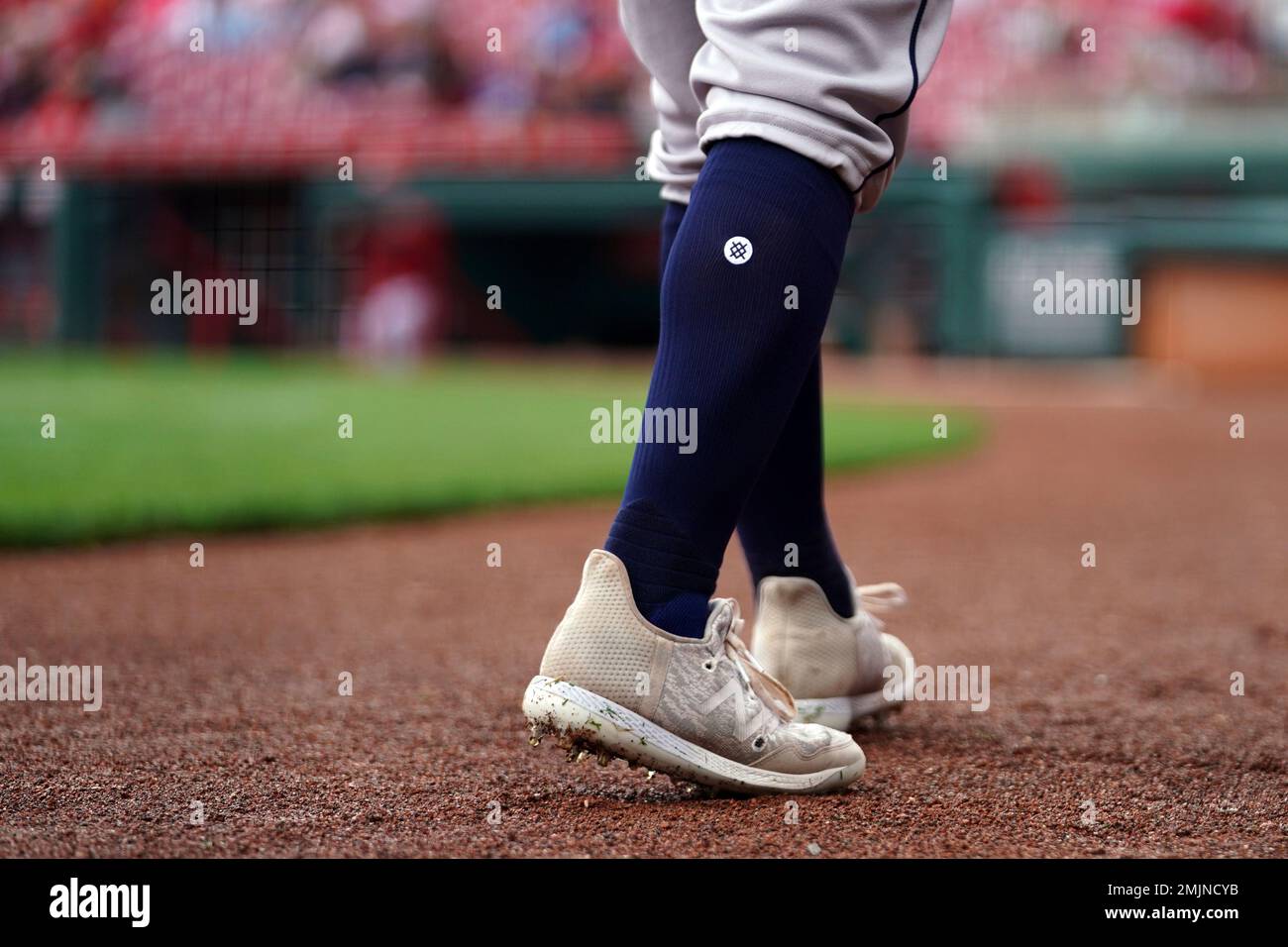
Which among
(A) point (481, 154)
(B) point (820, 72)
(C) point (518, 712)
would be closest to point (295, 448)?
(C) point (518, 712)

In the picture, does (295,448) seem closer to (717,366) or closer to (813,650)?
(813,650)

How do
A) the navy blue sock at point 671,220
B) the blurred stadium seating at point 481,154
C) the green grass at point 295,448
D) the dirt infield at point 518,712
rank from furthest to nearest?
the blurred stadium seating at point 481,154 < the green grass at point 295,448 < the navy blue sock at point 671,220 < the dirt infield at point 518,712

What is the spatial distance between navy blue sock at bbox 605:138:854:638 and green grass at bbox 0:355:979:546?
81.0 inches

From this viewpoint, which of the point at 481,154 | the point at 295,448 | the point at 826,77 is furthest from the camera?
the point at 481,154

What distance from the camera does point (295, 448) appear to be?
15.4 ft

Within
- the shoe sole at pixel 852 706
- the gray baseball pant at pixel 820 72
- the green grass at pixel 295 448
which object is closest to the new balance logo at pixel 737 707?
the shoe sole at pixel 852 706

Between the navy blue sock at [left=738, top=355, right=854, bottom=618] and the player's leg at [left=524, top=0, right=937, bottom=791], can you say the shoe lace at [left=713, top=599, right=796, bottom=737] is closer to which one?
the player's leg at [left=524, top=0, right=937, bottom=791]

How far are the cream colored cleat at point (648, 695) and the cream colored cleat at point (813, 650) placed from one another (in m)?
0.26

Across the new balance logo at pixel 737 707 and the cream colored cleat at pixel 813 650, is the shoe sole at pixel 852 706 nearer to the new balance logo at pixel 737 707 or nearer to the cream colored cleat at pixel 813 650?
the cream colored cleat at pixel 813 650

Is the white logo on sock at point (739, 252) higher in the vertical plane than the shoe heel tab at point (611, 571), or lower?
higher

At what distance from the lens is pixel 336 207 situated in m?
14.3

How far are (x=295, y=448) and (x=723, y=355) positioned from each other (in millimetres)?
3890

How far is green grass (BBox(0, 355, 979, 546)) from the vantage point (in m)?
3.16

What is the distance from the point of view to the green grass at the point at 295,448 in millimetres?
3160
